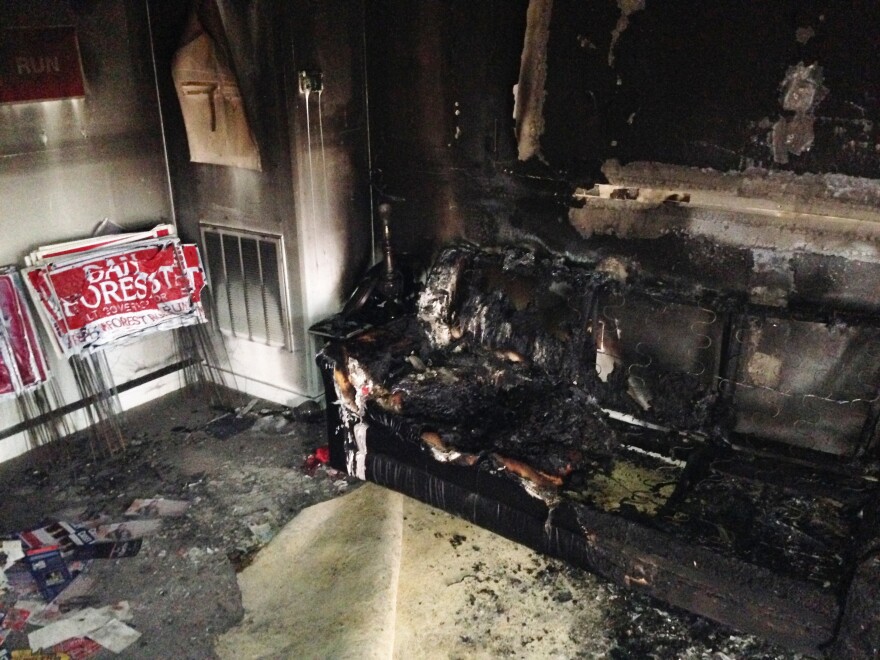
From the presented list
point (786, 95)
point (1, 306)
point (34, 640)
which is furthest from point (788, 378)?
point (1, 306)

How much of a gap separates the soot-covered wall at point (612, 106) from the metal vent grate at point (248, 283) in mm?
743

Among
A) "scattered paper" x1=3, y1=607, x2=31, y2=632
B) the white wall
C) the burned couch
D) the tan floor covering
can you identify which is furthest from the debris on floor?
the burned couch

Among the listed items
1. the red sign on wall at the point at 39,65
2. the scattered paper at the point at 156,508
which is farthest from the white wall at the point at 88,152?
the scattered paper at the point at 156,508

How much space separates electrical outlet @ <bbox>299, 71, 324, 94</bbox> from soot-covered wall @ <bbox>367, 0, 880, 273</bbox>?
0.38 m

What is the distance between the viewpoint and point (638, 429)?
120 inches

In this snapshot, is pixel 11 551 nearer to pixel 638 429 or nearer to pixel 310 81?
pixel 310 81

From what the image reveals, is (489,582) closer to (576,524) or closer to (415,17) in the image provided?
(576,524)

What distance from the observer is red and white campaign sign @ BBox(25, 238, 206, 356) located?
3.44 metres

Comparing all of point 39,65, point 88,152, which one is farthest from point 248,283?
point 39,65

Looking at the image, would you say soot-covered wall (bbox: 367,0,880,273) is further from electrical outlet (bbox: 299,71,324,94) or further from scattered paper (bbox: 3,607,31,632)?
scattered paper (bbox: 3,607,31,632)

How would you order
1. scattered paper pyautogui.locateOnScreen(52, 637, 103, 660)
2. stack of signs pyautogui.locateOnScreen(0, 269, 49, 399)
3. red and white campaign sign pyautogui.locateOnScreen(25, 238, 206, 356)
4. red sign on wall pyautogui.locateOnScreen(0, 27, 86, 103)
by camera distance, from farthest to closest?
1. red and white campaign sign pyautogui.locateOnScreen(25, 238, 206, 356)
2. stack of signs pyautogui.locateOnScreen(0, 269, 49, 399)
3. red sign on wall pyautogui.locateOnScreen(0, 27, 86, 103)
4. scattered paper pyautogui.locateOnScreen(52, 637, 103, 660)

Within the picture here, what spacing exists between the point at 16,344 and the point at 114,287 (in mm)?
524

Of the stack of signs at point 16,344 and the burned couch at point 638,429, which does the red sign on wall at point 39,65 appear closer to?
the stack of signs at point 16,344

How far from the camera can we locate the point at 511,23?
3.25 meters
